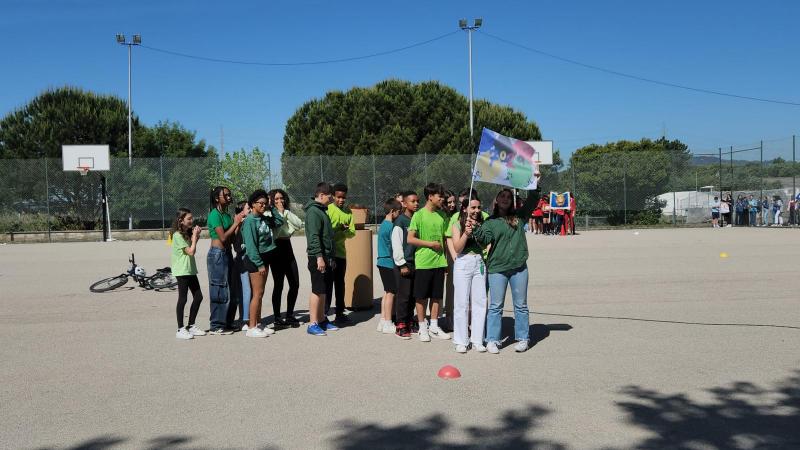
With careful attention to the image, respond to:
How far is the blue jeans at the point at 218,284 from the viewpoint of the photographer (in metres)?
7.81

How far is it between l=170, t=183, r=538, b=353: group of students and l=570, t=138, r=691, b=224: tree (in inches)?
957

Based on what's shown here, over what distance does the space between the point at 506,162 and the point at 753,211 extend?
2812 centimetres

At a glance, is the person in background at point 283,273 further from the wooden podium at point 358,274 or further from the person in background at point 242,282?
the wooden podium at point 358,274

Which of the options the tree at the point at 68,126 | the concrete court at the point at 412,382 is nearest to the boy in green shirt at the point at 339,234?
the concrete court at the point at 412,382

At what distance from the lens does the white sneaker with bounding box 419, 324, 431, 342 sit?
7352 mm

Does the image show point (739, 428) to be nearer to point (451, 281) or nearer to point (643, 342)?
point (643, 342)

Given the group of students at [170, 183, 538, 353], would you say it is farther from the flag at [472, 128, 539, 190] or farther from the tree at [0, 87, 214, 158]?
the tree at [0, 87, 214, 158]

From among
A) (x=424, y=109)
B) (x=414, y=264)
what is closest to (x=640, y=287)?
(x=414, y=264)

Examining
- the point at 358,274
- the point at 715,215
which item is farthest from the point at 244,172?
the point at 358,274

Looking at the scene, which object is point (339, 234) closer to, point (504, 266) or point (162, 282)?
point (504, 266)

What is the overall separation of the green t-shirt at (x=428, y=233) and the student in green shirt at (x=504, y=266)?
0.64 metres

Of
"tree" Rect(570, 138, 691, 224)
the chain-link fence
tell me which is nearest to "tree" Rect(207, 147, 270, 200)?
the chain-link fence

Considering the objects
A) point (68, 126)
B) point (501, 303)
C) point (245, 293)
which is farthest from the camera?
point (68, 126)

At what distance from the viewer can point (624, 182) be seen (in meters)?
31.3
